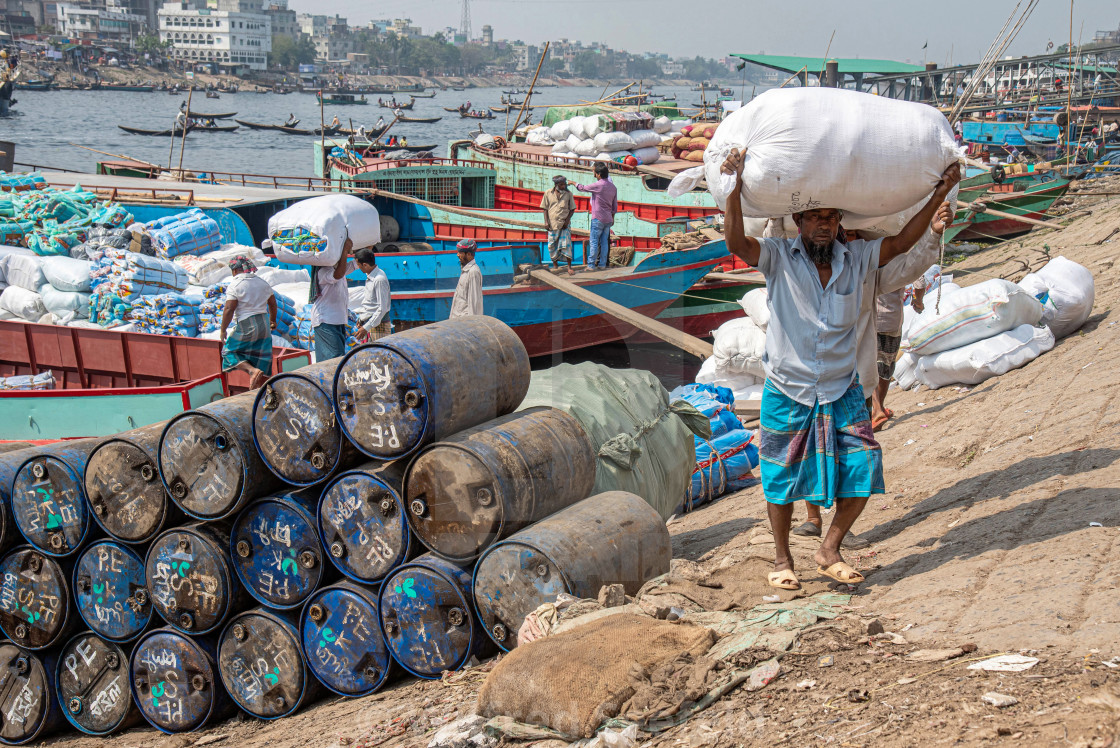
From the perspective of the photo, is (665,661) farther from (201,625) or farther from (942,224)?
(201,625)

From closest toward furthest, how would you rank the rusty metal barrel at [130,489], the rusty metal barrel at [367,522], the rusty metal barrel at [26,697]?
the rusty metal barrel at [367,522], the rusty metal barrel at [130,489], the rusty metal barrel at [26,697]

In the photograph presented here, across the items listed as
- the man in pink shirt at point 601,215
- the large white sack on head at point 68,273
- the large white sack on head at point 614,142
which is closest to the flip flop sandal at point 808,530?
the man in pink shirt at point 601,215

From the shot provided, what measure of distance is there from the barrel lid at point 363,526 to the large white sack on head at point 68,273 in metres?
7.96

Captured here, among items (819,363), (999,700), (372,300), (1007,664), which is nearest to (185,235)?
(372,300)

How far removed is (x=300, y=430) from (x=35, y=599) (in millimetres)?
1812

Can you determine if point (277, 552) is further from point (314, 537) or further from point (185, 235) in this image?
point (185, 235)

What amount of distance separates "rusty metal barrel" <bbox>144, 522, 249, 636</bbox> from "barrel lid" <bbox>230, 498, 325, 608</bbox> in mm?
66

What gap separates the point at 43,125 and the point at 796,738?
6867 centimetres

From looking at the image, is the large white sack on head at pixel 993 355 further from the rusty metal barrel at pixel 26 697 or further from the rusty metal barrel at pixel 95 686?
the rusty metal barrel at pixel 26 697

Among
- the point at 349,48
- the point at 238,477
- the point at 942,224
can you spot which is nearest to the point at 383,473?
the point at 238,477

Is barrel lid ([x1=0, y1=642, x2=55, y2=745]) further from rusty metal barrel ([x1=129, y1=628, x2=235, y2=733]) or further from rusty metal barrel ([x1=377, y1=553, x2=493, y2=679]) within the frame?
rusty metal barrel ([x1=377, y1=553, x2=493, y2=679])

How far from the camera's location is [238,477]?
12.4 ft

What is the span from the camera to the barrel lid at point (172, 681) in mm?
3980

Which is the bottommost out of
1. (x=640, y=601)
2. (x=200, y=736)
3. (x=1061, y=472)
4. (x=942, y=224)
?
(x=200, y=736)
